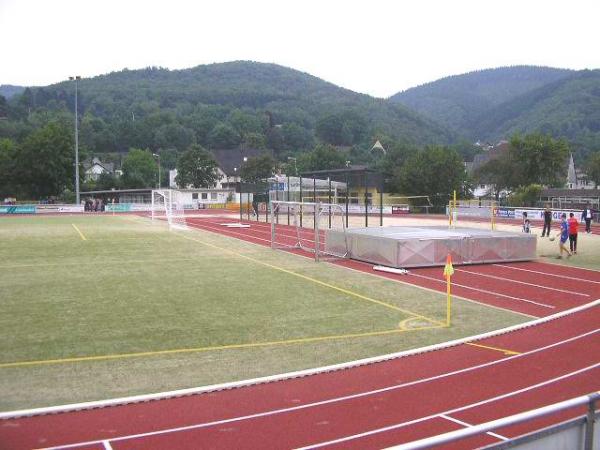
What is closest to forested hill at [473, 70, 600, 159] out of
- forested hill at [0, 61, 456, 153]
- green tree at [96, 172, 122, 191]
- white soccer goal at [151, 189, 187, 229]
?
forested hill at [0, 61, 456, 153]

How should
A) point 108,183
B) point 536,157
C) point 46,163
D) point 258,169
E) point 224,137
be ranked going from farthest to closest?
1. point 224,137
2. point 258,169
3. point 108,183
4. point 46,163
5. point 536,157

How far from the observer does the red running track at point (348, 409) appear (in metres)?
6.86

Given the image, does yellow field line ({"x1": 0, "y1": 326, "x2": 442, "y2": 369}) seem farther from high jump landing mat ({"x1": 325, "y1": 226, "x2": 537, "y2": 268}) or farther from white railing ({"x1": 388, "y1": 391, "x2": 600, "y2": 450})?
high jump landing mat ({"x1": 325, "y1": 226, "x2": 537, "y2": 268})

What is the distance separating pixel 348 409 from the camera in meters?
7.77

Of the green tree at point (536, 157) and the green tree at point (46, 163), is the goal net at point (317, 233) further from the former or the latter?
the green tree at point (46, 163)

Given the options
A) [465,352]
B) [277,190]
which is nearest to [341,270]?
[465,352]

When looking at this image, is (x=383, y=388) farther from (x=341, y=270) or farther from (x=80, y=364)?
(x=341, y=270)

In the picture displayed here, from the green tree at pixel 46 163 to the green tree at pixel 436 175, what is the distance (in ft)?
159

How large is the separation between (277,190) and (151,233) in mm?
9828

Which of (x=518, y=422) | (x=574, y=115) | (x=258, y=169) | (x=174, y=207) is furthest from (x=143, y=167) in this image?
(x=574, y=115)

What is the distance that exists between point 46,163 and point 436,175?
2119 inches

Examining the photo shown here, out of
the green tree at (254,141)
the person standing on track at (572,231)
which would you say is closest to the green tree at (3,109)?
the green tree at (254,141)

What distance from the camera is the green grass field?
9.38m

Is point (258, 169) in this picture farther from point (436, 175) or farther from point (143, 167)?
point (436, 175)
